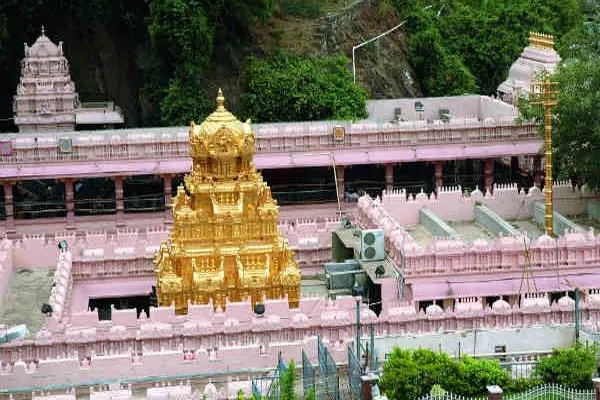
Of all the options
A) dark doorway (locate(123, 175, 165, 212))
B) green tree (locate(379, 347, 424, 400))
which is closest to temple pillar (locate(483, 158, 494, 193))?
dark doorway (locate(123, 175, 165, 212))

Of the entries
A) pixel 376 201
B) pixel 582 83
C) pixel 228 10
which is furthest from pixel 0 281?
pixel 228 10

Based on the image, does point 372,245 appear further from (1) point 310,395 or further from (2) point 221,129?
(1) point 310,395

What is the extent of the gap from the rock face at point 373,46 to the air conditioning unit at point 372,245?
25.8m

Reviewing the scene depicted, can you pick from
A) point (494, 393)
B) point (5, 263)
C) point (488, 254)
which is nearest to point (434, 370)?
point (494, 393)

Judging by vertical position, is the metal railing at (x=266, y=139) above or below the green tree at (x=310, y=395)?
above

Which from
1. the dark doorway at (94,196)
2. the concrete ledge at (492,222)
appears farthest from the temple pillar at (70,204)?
the concrete ledge at (492,222)

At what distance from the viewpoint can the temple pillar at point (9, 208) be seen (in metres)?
50.8

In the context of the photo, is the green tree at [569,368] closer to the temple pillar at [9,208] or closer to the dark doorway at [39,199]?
the temple pillar at [9,208]

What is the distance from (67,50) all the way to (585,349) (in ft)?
128

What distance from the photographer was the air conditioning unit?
131ft

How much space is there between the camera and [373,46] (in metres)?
66.6

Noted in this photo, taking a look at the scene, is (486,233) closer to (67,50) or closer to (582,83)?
(582,83)

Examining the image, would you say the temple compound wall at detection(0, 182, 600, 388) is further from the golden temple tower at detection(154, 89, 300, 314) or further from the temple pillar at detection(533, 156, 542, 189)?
the temple pillar at detection(533, 156, 542, 189)

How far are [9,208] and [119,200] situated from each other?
383 cm
